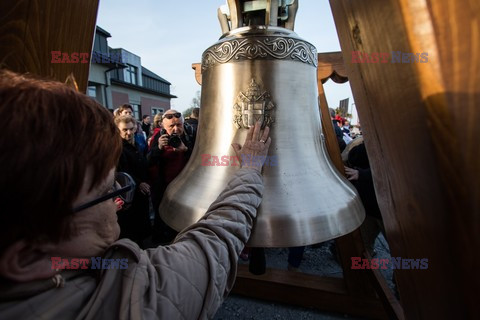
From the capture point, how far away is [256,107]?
852 mm

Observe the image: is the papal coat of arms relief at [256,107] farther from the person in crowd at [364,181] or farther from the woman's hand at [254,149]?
the person in crowd at [364,181]

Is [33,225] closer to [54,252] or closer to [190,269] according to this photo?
[54,252]

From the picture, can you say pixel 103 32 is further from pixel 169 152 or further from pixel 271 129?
pixel 271 129

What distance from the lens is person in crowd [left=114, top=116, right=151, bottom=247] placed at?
223 cm

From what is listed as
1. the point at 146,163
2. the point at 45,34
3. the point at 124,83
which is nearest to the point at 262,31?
the point at 45,34

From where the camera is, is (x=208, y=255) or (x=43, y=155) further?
(x=208, y=255)

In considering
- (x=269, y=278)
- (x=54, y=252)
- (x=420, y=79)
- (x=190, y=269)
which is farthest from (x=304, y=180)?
(x=269, y=278)

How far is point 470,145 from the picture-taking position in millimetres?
275

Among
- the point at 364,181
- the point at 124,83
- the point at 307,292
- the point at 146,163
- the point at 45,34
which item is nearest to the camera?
the point at 45,34

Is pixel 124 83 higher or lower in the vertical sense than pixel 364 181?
higher

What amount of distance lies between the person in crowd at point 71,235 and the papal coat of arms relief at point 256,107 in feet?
1.35

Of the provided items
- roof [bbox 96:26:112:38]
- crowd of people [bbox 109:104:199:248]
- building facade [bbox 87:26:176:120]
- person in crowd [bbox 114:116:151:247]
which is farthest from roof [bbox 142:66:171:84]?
person in crowd [bbox 114:116:151:247]

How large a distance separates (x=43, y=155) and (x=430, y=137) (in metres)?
0.54

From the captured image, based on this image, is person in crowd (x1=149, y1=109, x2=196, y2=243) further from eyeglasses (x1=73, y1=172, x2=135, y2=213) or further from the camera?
eyeglasses (x1=73, y1=172, x2=135, y2=213)
